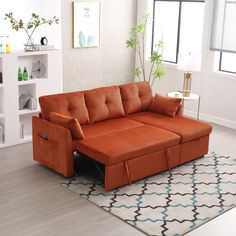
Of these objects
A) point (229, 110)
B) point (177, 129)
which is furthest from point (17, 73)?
point (229, 110)

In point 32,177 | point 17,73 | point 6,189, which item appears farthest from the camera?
point 17,73

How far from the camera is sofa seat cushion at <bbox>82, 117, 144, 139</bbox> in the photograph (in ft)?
16.5

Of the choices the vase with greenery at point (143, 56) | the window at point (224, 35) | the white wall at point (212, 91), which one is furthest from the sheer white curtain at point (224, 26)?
the vase with greenery at point (143, 56)

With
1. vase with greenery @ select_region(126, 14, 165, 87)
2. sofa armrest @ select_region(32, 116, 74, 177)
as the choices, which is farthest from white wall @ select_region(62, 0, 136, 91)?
sofa armrest @ select_region(32, 116, 74, 177)

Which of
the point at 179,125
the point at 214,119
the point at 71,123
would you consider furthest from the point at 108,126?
the point at 214,119

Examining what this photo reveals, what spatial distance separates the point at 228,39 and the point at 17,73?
3.32 meters

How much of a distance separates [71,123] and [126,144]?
0.64m

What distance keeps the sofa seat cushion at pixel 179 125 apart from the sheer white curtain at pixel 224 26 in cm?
178

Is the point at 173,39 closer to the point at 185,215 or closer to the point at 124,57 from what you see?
the point at 124,57

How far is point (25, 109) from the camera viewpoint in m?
6.03

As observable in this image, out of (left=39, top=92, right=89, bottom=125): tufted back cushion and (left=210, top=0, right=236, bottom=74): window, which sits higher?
(left=210, top=0, right=236, bottom=74): window

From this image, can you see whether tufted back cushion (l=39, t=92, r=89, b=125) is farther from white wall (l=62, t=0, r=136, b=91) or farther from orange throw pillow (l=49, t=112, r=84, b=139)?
white wall (l=62, t=0, r=136, b=91)

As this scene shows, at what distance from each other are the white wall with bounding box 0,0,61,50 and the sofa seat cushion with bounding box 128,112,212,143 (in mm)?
2155

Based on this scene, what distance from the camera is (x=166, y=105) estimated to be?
586cm
